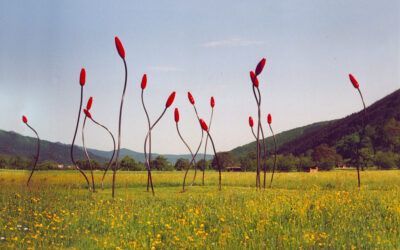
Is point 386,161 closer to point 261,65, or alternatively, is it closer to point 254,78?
point 254,78

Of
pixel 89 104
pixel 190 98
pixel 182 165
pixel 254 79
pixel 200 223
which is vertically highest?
pixel 254 79

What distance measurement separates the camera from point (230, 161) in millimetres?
84188

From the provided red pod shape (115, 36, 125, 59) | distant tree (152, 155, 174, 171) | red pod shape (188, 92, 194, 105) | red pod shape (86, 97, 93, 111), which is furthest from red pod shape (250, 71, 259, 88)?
distant tree (152, 155, 174, 171)

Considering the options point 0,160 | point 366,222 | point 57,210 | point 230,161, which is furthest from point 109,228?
point 230,161

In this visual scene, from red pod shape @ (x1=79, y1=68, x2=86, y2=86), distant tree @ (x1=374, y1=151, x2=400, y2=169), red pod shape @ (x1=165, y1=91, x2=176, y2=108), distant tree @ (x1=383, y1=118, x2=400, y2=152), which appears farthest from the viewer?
distant tree @ (x1=383, y1=118, x2=400, y2=152)

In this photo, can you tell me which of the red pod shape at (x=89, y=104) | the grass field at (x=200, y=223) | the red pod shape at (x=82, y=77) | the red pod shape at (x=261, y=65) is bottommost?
the grass field at (x=200, y=223)

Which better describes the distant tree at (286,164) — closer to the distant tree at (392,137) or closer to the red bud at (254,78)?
the distant tree at (392,137)

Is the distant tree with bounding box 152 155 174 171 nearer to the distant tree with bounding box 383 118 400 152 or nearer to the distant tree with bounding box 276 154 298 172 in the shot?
the distant tree with bounding box 276 154 298 172

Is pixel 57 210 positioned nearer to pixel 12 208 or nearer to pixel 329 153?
pixel 12 208

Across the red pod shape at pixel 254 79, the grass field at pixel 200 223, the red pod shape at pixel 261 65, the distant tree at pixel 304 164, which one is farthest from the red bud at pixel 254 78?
the distant tree at pixel 304 164

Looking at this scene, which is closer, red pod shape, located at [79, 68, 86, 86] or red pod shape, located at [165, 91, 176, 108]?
red pod shape, located at [79, 68, 86, 86]

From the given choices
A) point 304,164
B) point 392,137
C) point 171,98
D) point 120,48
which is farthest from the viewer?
point 392,137

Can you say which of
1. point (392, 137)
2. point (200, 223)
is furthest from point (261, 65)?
point (392, 137)

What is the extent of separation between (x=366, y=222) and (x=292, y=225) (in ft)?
6.26
